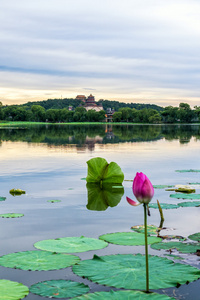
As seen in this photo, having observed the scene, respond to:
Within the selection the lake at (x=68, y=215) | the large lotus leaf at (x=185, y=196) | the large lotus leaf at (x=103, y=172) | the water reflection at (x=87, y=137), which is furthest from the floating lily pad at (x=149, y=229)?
the water reflection at (x=87, y=137)

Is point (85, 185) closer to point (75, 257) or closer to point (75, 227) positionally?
point (75, 227)

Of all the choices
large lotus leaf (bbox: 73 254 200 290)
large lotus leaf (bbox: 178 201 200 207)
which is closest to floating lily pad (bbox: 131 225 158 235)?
large lotus leaf (bbox: 73 254 200 290)

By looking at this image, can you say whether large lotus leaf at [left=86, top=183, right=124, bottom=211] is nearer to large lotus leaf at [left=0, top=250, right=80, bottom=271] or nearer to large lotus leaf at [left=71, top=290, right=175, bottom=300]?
large lotus leaf at [left=0, top=250, right=80, bottom=271]

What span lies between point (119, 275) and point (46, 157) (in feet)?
48.5

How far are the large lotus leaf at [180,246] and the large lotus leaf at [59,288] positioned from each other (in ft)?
5.30

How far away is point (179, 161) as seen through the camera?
17000 millimetres

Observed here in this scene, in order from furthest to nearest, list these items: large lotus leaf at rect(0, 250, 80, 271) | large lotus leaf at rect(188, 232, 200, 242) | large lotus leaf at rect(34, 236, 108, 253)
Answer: large lotus leaf at rect(188, 232, 200, 242) → large lotus leaf at rect(34, 236, 108, 253) → large lotus leaf at rect(0, 250, 80, 271)

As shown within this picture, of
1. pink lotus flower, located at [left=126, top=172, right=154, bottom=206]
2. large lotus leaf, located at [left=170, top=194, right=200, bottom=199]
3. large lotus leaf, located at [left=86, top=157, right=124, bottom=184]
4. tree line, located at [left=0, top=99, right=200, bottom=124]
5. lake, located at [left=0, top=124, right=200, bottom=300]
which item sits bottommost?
lake, located at [left=0, top=124, right=200, bottom=300]

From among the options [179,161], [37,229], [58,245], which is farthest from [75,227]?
[179,161]

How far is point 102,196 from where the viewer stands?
30.5 feet

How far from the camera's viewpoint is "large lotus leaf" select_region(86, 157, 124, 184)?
402 inches

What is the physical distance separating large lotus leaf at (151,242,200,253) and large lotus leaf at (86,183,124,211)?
9.27 ft

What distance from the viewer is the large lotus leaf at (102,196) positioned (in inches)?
328

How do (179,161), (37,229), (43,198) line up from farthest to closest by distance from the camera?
(179,161)
(43,198)
(37,229)
